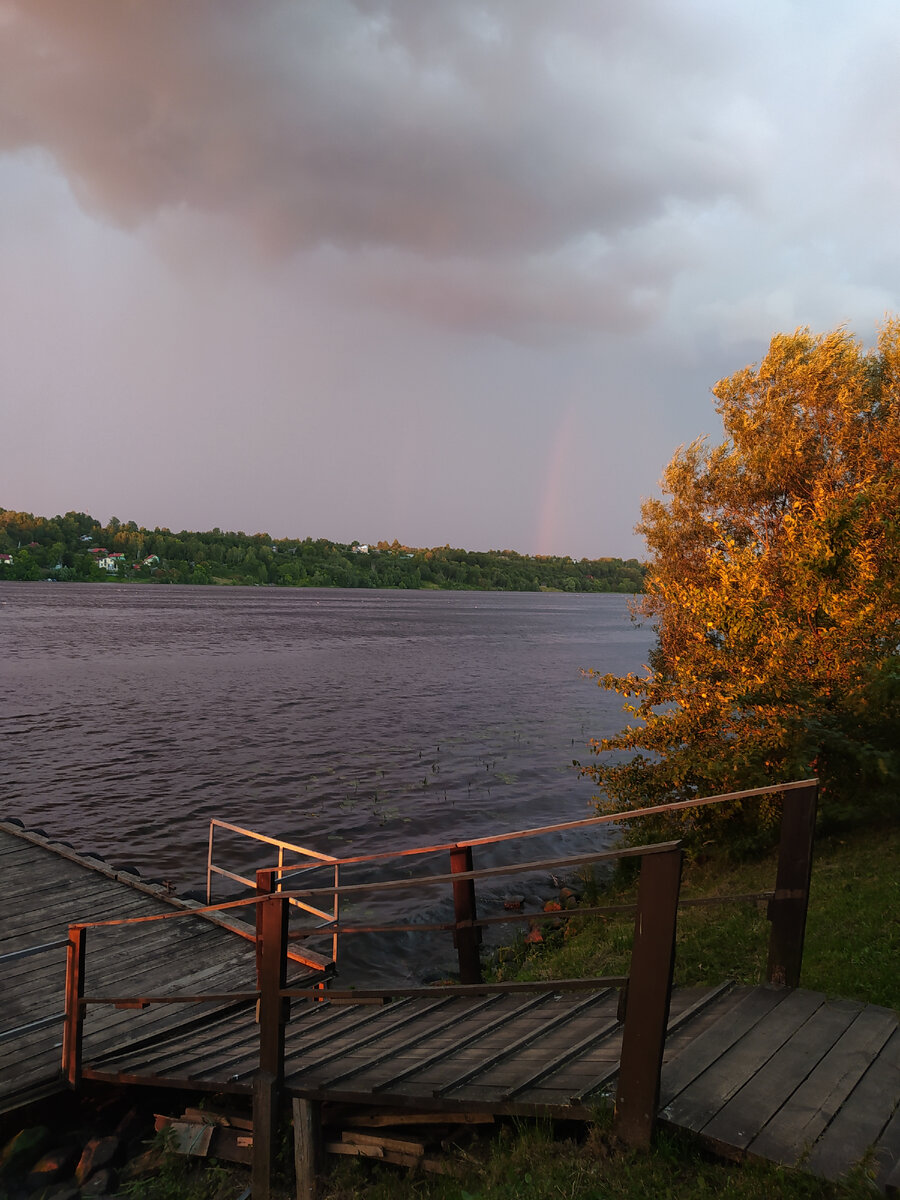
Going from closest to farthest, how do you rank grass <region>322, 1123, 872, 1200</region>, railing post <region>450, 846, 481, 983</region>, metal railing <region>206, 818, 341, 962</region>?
grass <region>322, 1123, 872, 1200</region> < metal railing <region>206, 818, 341, 962</region> < railing post <region>450, 846, 481, 983</region>

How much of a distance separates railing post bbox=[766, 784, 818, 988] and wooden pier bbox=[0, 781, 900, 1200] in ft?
0.04

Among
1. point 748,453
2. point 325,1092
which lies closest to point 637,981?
point 325,1092

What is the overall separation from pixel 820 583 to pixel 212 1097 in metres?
10.7

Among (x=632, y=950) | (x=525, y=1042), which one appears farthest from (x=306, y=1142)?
(x=632, y=950)

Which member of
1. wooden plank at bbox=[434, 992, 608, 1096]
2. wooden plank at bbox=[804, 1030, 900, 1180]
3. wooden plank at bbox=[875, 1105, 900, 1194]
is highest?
wooden plank at bbox=[875, 1105, 900, 1194]

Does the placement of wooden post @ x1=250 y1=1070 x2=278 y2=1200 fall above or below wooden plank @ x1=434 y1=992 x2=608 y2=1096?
below

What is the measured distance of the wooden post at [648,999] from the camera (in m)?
3.56

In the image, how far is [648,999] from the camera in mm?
3625

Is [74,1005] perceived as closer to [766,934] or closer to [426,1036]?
[426,1036]

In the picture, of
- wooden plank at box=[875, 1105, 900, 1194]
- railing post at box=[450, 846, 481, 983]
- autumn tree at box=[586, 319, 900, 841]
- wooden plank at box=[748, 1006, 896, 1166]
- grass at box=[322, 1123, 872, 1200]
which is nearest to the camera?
wooden plank at box=[875, 1105, 900, 1194]

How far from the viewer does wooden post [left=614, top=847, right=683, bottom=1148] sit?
3562mm

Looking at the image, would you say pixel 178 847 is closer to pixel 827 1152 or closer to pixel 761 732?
pixel 761 732

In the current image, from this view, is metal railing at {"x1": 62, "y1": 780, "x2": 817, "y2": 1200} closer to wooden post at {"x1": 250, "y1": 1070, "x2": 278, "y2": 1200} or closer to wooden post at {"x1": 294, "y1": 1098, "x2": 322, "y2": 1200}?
wooden post at {"x1": 250, "y1": 1070, "x2": 278, "y2": 1200}

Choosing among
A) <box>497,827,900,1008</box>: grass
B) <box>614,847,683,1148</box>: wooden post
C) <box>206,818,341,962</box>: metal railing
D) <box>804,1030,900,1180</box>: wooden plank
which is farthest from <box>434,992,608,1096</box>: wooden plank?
<box>497,827,900,1008</box>: grass
